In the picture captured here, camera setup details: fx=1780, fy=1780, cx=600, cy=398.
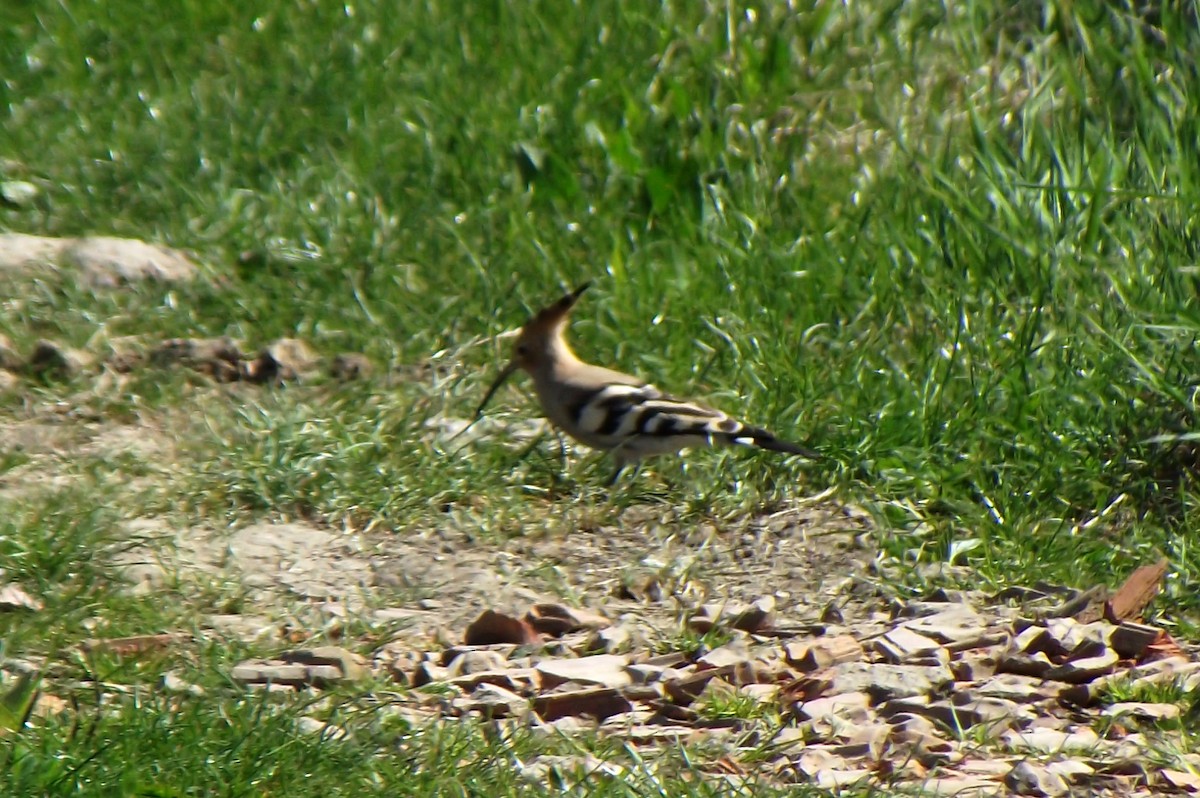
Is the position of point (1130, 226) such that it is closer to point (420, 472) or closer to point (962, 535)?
point (962, 535)

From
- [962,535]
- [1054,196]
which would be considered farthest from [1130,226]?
[962,535]

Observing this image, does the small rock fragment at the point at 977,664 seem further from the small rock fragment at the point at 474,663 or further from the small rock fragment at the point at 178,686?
the small rock fragment at the point at 178,686

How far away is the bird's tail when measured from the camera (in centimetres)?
516

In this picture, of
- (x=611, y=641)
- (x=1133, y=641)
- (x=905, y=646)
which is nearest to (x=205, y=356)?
(x=611, y=641)

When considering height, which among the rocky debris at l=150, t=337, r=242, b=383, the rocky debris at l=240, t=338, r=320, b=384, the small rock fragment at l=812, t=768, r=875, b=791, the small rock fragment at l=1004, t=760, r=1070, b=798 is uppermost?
the rocky debris at l=150, t=337, r=242, b=383

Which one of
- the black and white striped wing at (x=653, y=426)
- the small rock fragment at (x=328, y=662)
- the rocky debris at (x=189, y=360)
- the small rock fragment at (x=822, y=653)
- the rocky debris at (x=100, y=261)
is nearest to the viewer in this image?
the small rock fragment at (x=328, y=662)

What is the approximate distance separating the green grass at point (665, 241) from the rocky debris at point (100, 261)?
0.33 ft

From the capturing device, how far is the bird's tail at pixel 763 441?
5.16 meters

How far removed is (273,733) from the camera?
362 centimetres

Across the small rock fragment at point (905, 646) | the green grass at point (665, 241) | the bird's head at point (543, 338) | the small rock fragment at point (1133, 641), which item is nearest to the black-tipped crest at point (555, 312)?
the bird's head at point (543, 338)

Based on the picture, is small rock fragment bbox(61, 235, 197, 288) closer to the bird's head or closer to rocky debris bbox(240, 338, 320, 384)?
rocky debris bbox(240, 338, 320, 384)

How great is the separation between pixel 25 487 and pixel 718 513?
2044mm

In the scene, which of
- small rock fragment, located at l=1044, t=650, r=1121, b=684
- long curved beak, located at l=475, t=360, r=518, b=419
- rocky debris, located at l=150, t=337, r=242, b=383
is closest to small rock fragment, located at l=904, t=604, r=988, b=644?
small rock fragment, located at l=1044, t=650, r=1121, b=684

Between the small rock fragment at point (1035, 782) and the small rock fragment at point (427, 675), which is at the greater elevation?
the small rock fragment at point (427, 675)
